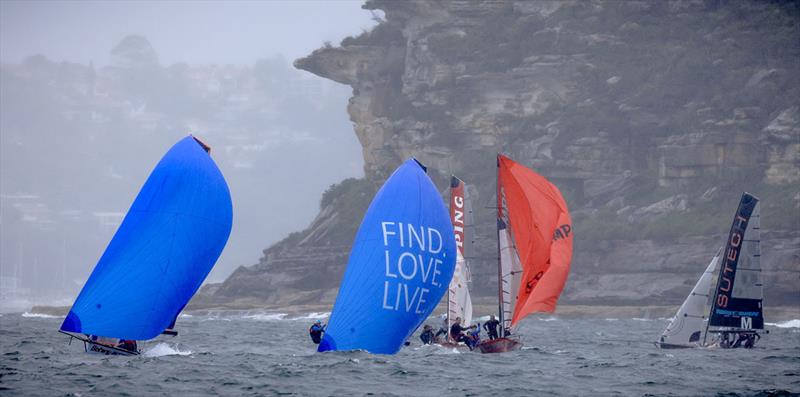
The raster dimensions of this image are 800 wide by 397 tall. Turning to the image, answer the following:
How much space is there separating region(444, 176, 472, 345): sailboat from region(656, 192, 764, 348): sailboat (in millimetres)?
5378

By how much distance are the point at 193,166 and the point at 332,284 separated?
52.5m

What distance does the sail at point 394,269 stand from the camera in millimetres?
29125

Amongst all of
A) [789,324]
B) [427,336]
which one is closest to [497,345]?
[427,336]

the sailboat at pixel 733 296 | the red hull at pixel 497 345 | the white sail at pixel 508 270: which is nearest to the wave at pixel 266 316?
the sailboat at pixel 733 296

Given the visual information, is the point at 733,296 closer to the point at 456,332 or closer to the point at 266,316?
the point at 456,332

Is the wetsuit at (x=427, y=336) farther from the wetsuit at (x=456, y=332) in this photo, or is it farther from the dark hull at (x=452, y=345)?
the wetsuit at (x=456, y=332)

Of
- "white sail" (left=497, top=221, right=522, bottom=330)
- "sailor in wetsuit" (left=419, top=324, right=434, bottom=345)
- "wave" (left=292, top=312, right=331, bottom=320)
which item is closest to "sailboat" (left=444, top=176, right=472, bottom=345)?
"sailor in wetsuit" (left=419, top=324, right=434, bottom=345)

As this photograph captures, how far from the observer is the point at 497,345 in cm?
3600

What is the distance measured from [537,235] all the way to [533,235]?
0.11 metres

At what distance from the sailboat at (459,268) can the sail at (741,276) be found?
6.66 metres

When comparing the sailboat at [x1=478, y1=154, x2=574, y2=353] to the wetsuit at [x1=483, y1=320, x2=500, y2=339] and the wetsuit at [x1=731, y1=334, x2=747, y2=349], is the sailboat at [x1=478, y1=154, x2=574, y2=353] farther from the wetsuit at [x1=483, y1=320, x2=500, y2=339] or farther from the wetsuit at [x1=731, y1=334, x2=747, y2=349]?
the wetsuit at [x1=731, y1=334, x2=747, y2=349]

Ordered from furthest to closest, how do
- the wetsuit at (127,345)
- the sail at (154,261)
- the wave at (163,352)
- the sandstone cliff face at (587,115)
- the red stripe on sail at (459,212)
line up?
the sandstone cliff face at (587,115)
the red stripe on sail at (459,212)
the wave at (163,352)
the wetsuit at (127,345)
the sail at (154,261)

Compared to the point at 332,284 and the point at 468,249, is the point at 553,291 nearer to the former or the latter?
the point at 468,249

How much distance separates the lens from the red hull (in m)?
35.9
